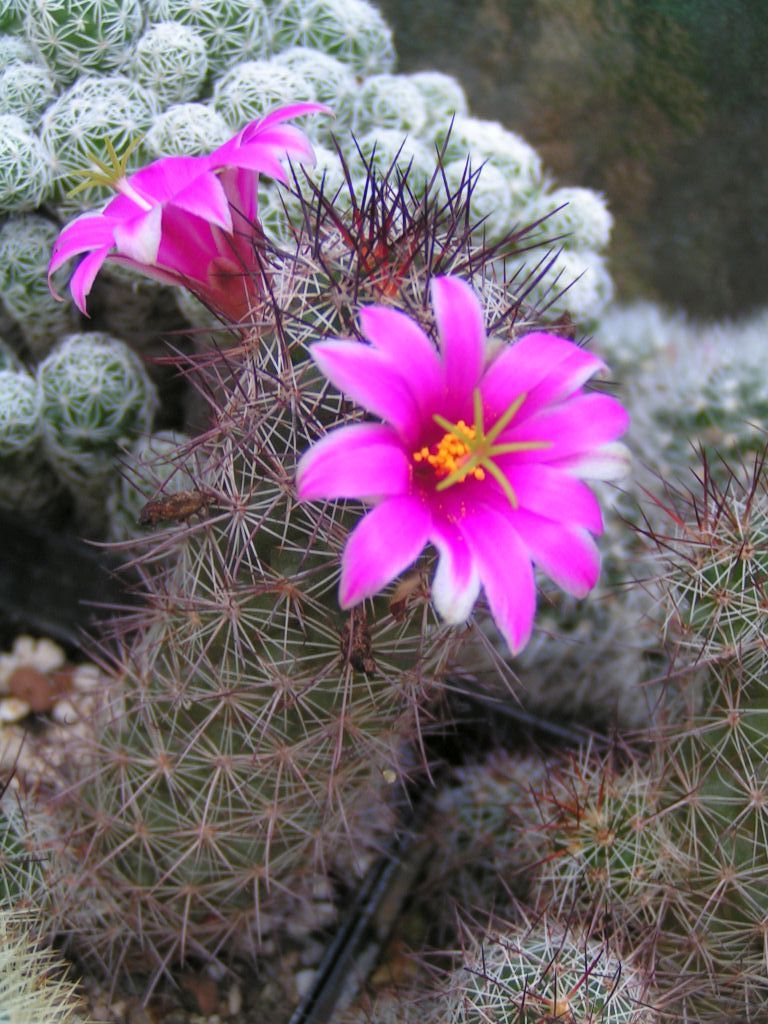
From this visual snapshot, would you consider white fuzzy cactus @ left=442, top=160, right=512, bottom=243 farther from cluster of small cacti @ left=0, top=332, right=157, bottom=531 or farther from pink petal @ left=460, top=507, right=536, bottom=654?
pink petal @ left=460, top=507, right=536, bottom=654

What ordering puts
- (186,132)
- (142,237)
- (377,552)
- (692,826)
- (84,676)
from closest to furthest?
(377,552) < (142,237) < (692,826) < (186,132) < (84,676)

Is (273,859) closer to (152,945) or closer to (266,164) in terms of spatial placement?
(152,945)

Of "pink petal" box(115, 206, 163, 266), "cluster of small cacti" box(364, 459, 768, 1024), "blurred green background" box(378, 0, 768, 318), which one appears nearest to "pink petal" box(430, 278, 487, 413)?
"pink petal" box(115, 206, 163, 266)

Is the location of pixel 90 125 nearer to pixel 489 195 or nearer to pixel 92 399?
pixel 92 399

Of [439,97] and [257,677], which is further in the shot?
[439,97]

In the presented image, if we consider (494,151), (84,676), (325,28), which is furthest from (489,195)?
(84,676)

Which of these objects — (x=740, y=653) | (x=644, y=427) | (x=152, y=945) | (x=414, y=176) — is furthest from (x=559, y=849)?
(x=414, y=176)

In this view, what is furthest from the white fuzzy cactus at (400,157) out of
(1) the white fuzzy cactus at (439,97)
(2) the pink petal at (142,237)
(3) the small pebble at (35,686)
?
(3) the small pebble at (35,686)
